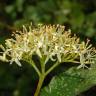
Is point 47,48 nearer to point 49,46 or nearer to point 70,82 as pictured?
point 49,46

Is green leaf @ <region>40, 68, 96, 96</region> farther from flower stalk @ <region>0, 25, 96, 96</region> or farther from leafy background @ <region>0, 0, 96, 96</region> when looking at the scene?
leafy background @ <region>0, 0, 96, 96</region>

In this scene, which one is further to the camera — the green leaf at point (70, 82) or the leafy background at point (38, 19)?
the leafy background at point (38, 19)

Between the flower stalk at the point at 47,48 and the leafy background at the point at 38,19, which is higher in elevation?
the leafy background at the point at 38,19

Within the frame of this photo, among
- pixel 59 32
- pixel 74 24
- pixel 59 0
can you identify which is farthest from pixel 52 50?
pixel 59 0

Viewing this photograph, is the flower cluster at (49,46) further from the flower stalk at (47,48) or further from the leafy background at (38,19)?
the leafy background at (38,19)

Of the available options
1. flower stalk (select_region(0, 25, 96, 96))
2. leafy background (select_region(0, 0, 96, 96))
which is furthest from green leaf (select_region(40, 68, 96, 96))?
leafy background (select_region(0, 0, 96, 96))

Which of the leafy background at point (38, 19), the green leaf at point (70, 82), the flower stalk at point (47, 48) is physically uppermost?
the leafy background at point (38, 19)

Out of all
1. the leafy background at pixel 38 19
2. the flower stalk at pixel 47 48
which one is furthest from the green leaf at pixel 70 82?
the leafy background at pixel 38 19

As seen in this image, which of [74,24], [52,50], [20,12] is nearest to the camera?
[52,50]

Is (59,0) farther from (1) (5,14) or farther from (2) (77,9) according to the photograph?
(1) (5,14)
